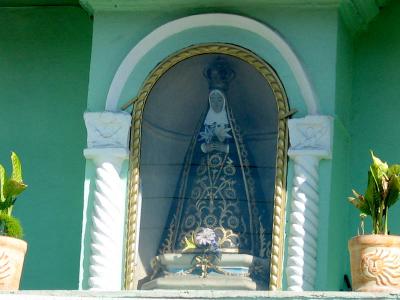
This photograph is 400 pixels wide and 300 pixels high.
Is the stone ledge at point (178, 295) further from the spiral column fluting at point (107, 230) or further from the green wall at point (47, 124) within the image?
A: the green wall at point (47, 124)

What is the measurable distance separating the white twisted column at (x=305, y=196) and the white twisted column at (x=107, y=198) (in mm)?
973

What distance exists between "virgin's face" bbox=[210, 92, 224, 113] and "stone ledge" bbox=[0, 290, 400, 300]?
1864mm

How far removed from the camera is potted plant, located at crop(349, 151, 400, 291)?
38.6 ft

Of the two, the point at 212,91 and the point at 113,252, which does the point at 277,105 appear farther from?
the point at 113,252

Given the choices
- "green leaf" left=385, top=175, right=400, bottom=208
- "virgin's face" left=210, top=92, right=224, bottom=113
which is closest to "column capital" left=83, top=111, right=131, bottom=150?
"virgin's face" left=210, top=92, right=224, bottom=113

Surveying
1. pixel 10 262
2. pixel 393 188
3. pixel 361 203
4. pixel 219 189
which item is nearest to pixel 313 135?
pixel 219 189

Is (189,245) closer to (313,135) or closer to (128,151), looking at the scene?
(128,151)

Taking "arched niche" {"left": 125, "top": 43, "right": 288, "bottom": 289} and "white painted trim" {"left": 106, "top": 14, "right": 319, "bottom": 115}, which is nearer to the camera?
"arched niche" {"left": 125, "top": 43, "right": 288, "bottom": 289}

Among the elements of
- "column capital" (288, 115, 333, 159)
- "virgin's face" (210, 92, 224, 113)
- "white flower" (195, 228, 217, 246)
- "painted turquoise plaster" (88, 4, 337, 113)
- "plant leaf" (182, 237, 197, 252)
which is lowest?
"plant leaf" (182, 237, 197, 252)

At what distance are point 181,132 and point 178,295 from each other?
1871 millimetres

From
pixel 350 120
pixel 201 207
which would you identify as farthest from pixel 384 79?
pixel 201 207

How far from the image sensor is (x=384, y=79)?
13570mm

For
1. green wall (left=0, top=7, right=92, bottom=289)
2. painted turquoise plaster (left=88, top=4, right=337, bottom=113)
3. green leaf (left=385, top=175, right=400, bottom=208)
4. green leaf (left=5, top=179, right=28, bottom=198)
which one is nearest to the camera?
green leaf (left=385, top=175, right=400, bottom=208)

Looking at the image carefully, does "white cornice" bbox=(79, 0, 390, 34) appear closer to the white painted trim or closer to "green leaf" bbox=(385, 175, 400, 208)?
the white painted trim
